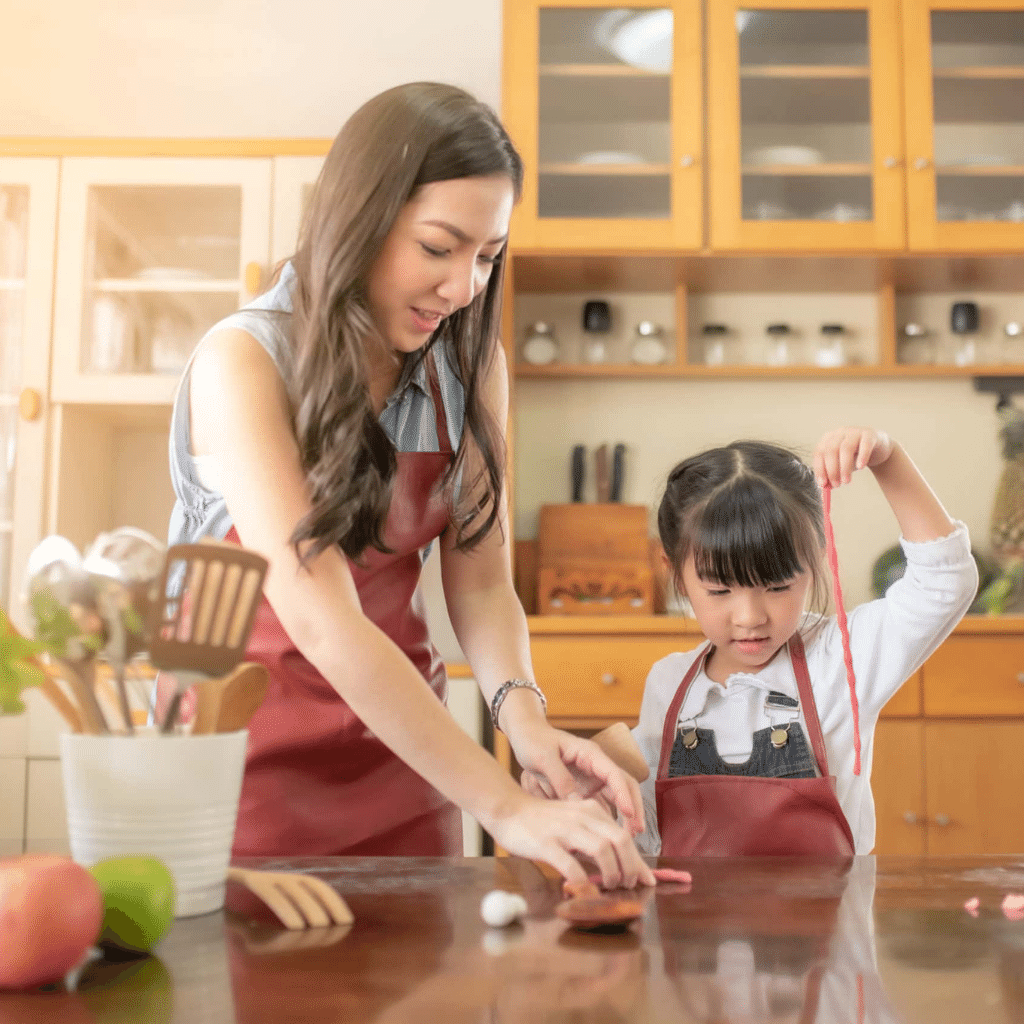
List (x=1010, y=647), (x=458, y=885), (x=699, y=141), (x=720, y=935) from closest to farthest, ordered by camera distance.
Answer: (x=720, y=935)
(x=458, y=885)
(x=1010, y=647)
(x=699, y=141)

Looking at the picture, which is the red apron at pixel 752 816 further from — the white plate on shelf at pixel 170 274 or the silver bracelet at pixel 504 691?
the white plate on shelf at pixel 170 274

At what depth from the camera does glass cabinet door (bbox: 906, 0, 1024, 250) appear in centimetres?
258

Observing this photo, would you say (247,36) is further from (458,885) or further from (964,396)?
(458,885)

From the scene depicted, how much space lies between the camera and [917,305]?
2.91m

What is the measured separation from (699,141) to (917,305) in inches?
31.4

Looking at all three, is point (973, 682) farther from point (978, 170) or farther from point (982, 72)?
point (982, 72)

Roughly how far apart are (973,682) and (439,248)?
1.81 meters

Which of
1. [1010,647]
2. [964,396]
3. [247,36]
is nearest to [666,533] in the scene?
[1010,647]

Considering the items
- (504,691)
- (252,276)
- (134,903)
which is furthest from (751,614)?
(252,276)

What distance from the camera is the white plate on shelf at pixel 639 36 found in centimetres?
262

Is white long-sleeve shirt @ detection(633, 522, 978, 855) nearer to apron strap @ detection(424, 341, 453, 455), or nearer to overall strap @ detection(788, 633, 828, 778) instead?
overall strap @ detection(788, 633, 828, 778)

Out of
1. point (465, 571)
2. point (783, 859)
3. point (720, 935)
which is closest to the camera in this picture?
point (720, 935)

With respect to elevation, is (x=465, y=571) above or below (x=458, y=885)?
above

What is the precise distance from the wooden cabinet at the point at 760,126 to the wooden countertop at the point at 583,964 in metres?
2.09
